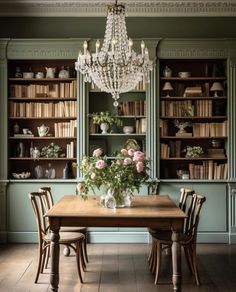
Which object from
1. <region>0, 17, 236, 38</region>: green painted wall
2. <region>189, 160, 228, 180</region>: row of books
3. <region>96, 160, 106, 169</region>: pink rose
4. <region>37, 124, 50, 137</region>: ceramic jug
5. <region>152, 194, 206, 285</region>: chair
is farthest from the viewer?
<region>0, 17, 236, 38</region>: green painted wall

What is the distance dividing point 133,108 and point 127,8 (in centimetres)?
148

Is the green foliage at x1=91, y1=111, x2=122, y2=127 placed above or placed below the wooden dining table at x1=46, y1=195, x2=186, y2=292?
above

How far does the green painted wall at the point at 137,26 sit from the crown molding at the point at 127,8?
0.06 m

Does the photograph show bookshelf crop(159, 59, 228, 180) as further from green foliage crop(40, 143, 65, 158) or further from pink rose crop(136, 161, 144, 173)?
pink rose crop(136, 161, 144, 173)

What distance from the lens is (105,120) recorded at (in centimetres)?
646

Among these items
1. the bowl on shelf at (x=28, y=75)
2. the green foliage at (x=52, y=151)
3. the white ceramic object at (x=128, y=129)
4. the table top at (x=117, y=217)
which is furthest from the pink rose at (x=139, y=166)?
the bowl on shelf at (x=28, y=75)

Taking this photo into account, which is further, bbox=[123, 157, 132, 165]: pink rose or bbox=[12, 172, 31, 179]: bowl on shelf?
bbox=[12, 172, 31, 179]: bowl on shelf

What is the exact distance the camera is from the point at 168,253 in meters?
5.60

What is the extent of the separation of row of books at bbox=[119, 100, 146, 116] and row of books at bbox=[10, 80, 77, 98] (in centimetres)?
76

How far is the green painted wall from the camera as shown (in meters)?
6.74

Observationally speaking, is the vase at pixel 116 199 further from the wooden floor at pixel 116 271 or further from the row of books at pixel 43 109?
the row of books at pixel 43 109

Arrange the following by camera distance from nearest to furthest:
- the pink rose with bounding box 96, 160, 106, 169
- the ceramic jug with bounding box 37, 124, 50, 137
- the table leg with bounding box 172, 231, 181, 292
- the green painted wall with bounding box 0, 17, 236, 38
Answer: the table leg with bounding box 172, 231, 181, 292 → the pink rose with bounding box 96, 160, 106, 169 → the ceramic jug with bounding box 37, 124, 50, 137 → the green painted wall with bounding box 0, 17, 236, 38

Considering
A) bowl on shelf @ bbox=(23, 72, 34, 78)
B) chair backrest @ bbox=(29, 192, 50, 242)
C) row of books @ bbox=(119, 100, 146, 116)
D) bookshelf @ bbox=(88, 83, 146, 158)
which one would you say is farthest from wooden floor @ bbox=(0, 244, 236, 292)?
bowl on shelf @ bbox=(23, 72, 34, 78)

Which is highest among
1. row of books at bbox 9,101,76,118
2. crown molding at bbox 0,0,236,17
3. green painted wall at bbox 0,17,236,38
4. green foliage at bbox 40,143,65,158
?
crown molding at bbox 0,0,236,17
